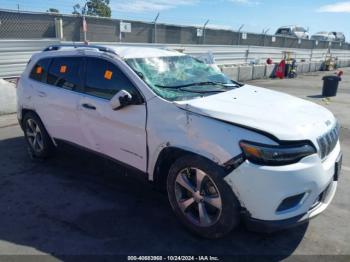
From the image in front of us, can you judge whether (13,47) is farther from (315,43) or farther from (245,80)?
(315,43)

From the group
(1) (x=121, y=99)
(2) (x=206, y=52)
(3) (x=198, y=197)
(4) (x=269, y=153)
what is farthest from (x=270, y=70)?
(4) (x=269, y=153)

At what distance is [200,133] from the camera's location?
297cm

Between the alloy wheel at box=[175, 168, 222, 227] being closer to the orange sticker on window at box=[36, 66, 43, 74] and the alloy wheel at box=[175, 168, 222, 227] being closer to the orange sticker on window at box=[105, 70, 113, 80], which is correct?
the orange sticker on window at box=[105, 70, 113, 80]

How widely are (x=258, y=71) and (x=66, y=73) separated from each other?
15429 millimetres

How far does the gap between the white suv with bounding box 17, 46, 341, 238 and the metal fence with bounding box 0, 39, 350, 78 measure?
5.22 meters

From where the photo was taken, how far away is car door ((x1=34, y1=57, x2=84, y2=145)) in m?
4.26

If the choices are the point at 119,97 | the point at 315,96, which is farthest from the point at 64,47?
the point at 315,96

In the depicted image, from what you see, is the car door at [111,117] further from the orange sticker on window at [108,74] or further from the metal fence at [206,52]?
the metal fence at [206,52]

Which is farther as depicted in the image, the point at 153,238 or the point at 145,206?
the point at 145,206

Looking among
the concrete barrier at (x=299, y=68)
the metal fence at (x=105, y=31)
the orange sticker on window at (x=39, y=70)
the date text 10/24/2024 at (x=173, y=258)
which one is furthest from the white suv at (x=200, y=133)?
the concrete barrier at (x=299, y=68)

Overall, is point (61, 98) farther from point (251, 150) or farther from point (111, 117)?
point (251, 150)

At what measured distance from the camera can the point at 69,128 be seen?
4.39m

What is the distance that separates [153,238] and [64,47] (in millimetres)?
2992

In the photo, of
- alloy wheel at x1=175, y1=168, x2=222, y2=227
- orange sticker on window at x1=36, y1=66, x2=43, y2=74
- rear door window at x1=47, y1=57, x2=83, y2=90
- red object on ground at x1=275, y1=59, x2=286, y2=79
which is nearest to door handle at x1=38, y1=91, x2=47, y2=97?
rear door window at x1=47, y1=57, x2=83, y2=90
